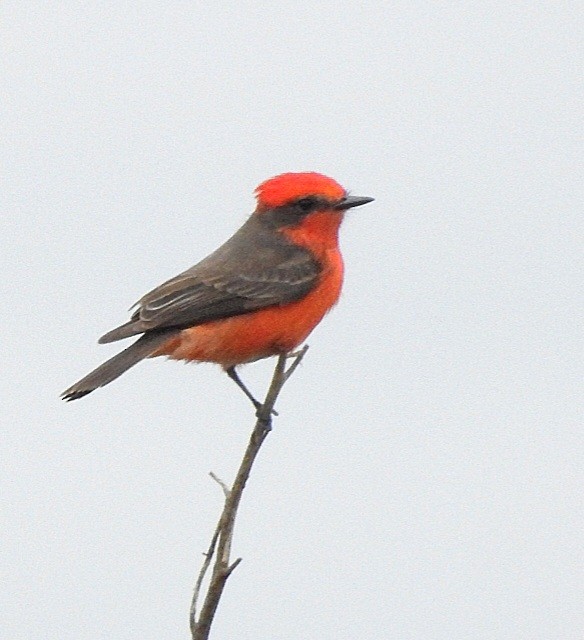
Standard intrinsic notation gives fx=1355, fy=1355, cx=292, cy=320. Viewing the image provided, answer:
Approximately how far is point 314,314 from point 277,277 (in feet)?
0.87

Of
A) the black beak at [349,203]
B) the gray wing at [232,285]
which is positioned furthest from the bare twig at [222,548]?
the black beak at [349,203]

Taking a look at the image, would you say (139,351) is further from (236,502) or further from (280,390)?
(236,502)

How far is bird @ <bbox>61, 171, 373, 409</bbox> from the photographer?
20.8ft

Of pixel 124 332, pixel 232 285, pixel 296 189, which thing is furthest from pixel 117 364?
pixel 296 189

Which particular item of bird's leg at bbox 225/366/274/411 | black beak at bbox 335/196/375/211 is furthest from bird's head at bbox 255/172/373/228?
bird's leg at bbox 225/366/274/411

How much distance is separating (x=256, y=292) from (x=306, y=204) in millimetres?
845

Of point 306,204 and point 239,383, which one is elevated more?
point 306,204

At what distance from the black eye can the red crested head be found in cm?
2

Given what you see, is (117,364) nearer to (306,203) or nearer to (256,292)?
(256,292)

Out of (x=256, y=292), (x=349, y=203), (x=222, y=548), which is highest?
(x=349, y=203)

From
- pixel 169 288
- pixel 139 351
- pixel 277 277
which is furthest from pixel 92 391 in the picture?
pixel 277 277

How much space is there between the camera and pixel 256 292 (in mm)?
6746

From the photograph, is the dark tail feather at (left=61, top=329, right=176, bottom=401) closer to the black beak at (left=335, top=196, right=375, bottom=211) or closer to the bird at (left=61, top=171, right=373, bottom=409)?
the bird at (left=61, top=171, right=373, bottom=409)

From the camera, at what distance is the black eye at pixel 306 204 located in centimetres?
736
